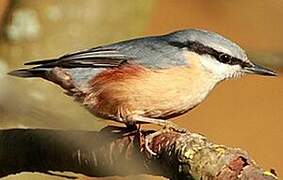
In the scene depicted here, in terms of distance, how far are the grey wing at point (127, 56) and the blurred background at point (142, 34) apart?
3cm

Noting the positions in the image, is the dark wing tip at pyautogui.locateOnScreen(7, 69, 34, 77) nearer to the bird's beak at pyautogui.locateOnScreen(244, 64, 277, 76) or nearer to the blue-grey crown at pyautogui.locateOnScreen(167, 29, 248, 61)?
the blue-grey crown at pyautogui.locateOnScreen(167, 29, 248, 61)

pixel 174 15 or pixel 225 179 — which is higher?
pixel 174 15

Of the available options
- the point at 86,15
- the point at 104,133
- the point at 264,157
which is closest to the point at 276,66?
the point at 104,133

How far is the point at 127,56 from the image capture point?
6.81 feet

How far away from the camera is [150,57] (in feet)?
6.83

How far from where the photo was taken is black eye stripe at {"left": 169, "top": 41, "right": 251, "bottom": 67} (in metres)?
2.05

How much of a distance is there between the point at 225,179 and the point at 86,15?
2.53ft

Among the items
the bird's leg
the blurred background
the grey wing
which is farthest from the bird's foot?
the grey wing

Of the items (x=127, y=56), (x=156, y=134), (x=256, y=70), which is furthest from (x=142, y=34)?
(x=156, y=134)

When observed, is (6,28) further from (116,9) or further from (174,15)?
(174,15)

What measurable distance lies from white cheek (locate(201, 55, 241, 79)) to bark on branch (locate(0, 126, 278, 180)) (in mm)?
353

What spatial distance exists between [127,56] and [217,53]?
0.19 m

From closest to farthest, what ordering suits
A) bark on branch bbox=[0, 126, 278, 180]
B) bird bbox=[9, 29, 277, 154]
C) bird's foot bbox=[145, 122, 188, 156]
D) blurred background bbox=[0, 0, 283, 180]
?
bark on branch bbox=[0, 126, 278, 180], bird's foot bbox=[145, 122, 188, 156], blurred background bbox=[0, 0, 283, 180], bird bbox=[9, 29, 277, 154]

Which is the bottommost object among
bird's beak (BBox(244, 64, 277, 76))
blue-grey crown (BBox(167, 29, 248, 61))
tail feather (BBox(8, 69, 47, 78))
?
bird's beak (BBox(244, 64, 277, 76))
